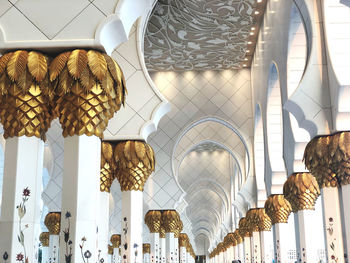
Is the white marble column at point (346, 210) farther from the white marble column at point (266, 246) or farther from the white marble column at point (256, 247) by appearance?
the white marble column at point (256, 247)

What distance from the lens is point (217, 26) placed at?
12156 mm

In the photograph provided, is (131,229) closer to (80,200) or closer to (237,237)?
(80,200)

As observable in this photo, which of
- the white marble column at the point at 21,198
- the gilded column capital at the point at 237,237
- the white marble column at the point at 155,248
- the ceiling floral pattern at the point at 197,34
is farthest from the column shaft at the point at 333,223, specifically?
the gilded column capital at the point at 237,237

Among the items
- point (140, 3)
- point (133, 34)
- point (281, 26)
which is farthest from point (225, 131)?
point (140, 3)

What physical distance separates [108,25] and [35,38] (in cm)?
61

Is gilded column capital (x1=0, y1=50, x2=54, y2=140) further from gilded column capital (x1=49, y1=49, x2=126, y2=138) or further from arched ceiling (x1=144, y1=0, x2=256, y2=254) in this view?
arched ceiling (x1=144, y1=0, x2=256, y2=254)

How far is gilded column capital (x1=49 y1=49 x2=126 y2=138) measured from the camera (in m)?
3.63

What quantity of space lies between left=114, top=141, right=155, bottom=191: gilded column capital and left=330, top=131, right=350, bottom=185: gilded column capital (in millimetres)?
2712

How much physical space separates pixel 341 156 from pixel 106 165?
3.44 meters

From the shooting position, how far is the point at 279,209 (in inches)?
436

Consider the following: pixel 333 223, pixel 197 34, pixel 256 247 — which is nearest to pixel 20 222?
pixel 333 223

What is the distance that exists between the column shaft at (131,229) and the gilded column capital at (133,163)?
6.3 inches

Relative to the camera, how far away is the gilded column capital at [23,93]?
3.61 m

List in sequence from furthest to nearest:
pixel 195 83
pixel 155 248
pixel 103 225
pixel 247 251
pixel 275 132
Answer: pixel 247 251 → pixel 195 83 → pixel 155 248 → pixel 275 132 → pixel 103 225
